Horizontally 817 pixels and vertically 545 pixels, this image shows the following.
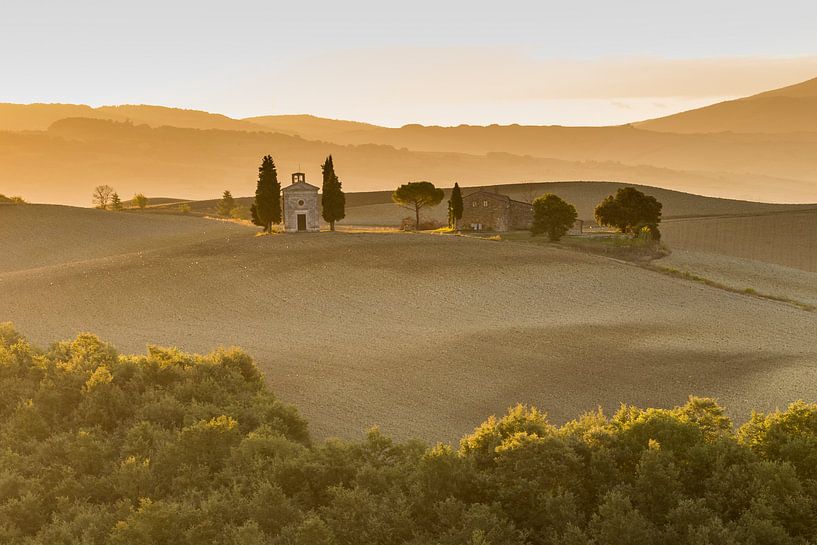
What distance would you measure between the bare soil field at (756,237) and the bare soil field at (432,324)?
121 feet

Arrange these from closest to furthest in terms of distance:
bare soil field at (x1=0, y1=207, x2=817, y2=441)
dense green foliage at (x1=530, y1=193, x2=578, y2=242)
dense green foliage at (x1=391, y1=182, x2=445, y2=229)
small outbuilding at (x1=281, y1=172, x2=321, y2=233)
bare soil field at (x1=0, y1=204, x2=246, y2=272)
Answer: bare soil field at (x1=0, y1=207, x2=817, y2=441) < dense green foliage at (x1=530, y1=193, x2=578, y2=242) < small outbuilding at (x1=281, y1=172, x2=321, y2=233) < bare soil field at (x1=0, y1=204, x2=246, y2=272) < dense green foliage at (x1=391, y1=182, x2=445, y2=229)

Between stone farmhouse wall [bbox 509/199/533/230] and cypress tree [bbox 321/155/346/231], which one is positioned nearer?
cypress tree [bbox 321/155/346/231]

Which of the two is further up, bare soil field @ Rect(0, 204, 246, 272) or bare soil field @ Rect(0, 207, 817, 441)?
bare soil field @ Rect(0, 204, 246, 272)

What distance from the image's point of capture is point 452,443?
23.2m

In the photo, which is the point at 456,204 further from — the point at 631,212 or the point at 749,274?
the point at 749,274

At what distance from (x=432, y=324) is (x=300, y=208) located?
4205cm

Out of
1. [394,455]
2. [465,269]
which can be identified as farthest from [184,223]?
[394,455]

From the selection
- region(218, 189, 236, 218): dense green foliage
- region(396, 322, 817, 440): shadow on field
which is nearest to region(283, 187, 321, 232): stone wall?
region(396, 322, 817, 440): shadow on field

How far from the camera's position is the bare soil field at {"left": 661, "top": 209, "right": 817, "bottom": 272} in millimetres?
88938

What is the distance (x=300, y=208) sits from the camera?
79.8 metres

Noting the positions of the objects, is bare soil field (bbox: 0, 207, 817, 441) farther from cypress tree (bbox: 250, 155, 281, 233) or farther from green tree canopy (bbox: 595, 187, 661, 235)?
green tree canopy (bbox: 595, 187, 661, 235)

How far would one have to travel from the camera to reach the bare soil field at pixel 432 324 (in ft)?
92.4

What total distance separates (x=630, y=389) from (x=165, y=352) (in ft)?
59.7

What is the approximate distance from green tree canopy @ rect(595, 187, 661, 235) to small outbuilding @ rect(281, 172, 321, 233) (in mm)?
34645
